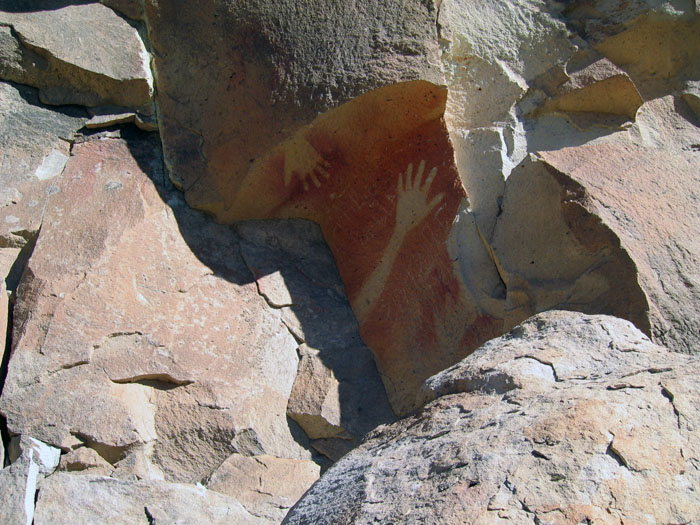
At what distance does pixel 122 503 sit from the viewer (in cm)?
171

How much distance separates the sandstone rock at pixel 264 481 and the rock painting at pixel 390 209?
35cm

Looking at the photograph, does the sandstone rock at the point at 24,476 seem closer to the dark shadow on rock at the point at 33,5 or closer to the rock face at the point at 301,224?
the rock face at the point at 301,224

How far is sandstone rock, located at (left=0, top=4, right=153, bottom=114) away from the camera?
246 cm

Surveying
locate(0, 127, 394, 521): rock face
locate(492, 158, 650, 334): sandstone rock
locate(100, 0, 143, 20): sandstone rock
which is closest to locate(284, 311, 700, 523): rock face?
locate(492, 158, 650, 334): sandstone rock

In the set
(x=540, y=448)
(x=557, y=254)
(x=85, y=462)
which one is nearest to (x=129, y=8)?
(x=85, y=462)

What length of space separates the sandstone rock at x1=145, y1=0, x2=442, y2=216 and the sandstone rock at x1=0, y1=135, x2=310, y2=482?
0.13 metres

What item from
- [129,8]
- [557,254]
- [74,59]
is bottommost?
[557,254]

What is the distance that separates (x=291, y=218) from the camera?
8.30 ft

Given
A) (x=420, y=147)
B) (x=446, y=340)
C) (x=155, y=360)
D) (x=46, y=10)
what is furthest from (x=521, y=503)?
(x=46, y=10)

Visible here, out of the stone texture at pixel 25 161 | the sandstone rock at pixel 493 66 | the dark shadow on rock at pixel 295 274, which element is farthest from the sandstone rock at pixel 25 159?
the sandstone rock at pixel 493 66

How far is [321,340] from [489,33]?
1.11m

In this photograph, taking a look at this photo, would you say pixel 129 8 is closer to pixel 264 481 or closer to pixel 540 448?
pixel 264 481

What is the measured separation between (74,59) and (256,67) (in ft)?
1.95

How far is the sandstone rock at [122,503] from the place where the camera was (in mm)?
1680
